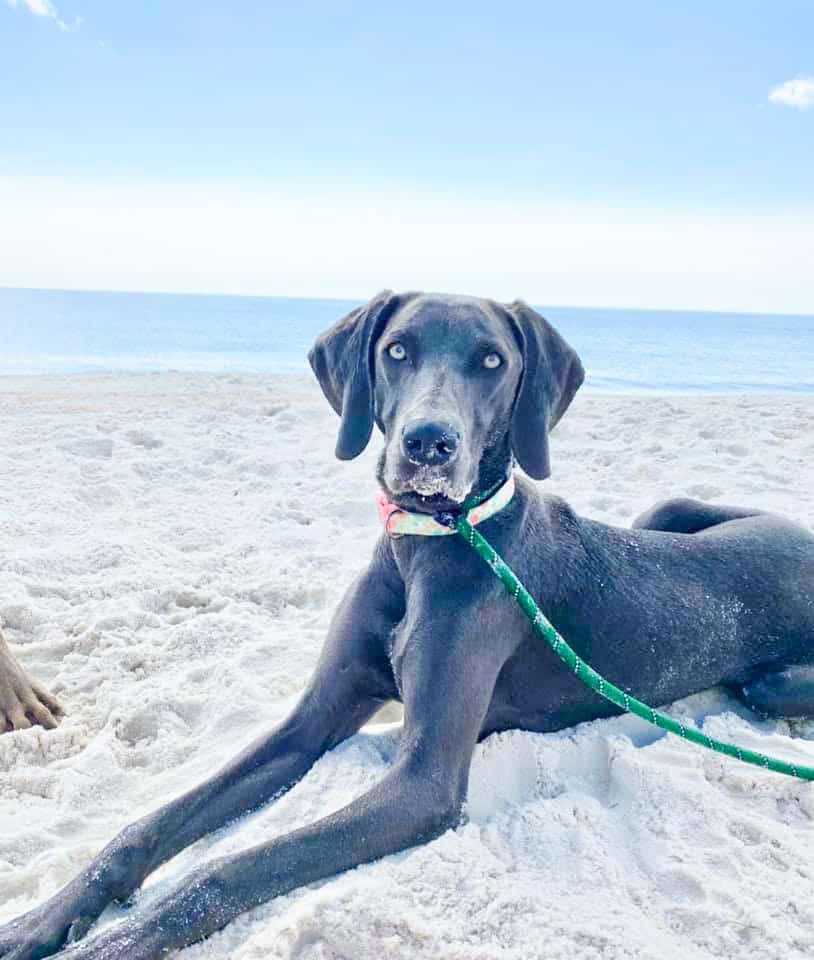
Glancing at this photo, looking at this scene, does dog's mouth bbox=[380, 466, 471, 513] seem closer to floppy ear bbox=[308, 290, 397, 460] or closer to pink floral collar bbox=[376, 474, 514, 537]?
pink floral collar bbox=[376, 474, 514, 537]

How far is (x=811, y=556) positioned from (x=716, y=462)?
3.87 metres

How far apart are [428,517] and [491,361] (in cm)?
54

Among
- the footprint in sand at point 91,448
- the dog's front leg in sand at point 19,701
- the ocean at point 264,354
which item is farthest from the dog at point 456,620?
the ocean at point 264,354

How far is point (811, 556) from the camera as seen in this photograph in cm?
363

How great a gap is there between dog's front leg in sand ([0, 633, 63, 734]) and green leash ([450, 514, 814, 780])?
1.74 m

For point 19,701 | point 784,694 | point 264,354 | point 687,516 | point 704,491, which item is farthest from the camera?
point 264,354

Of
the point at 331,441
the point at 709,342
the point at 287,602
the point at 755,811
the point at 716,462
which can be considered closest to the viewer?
the point at 755,811

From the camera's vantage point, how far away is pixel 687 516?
4.13 meters

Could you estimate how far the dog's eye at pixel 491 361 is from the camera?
300 centimetres

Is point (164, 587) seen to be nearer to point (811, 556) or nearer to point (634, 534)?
point (634, 534)

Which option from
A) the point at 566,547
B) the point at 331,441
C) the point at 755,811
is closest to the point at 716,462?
the point at 331,441

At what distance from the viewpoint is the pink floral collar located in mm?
2957

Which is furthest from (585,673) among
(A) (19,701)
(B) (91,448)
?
(B) (91,448)

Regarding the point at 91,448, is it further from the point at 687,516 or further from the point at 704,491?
the point at 687,516
